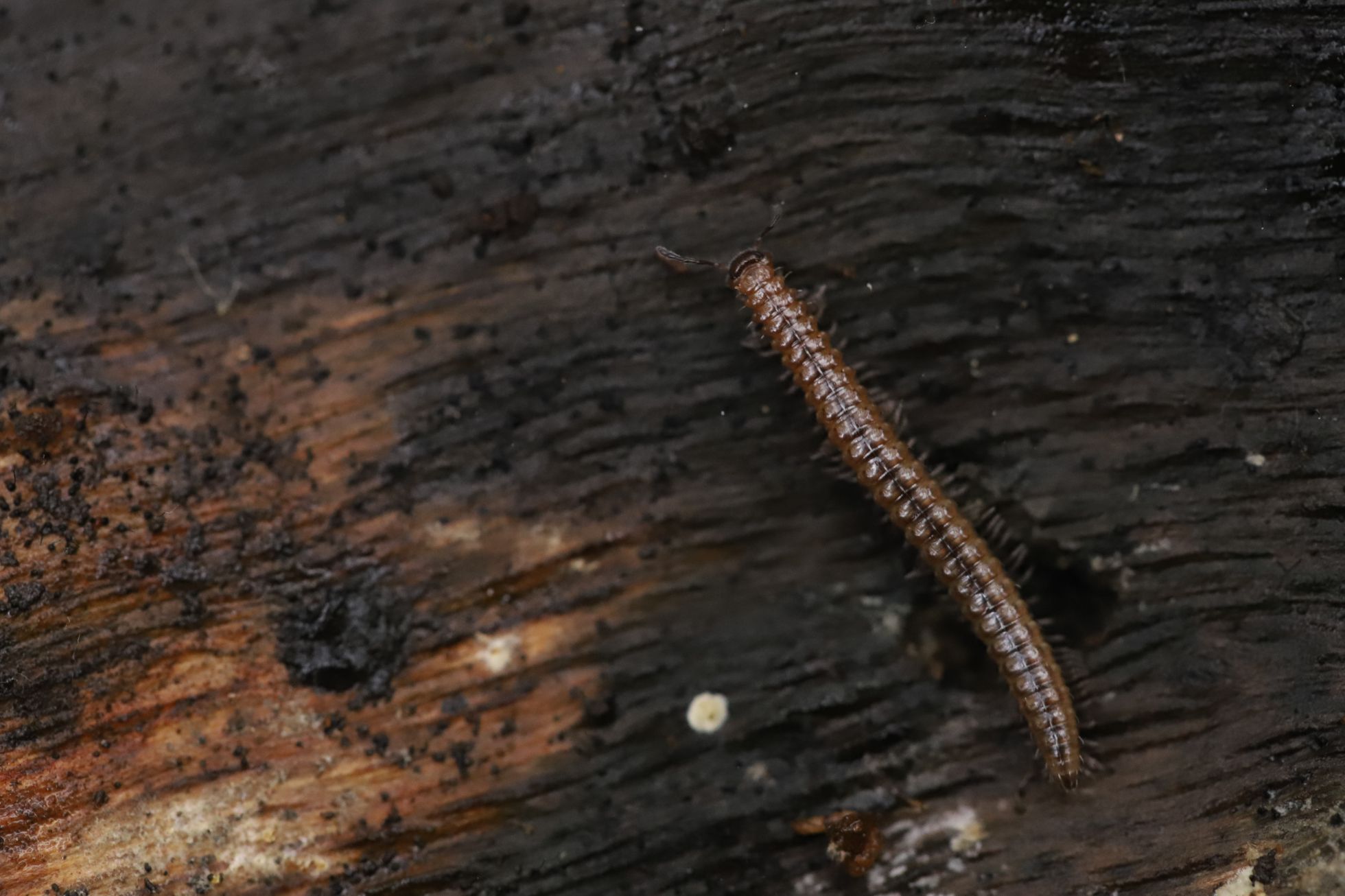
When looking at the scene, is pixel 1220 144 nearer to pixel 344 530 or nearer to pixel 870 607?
pixel 870 607

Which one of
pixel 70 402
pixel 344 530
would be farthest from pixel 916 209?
pixel 70 402

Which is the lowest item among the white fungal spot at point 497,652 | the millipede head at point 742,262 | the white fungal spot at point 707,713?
the white fungal spot at point 707,713

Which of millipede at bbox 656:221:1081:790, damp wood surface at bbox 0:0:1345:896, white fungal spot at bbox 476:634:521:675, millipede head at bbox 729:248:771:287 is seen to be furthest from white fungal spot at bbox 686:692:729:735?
millipede head at bbox 729:248:771:287

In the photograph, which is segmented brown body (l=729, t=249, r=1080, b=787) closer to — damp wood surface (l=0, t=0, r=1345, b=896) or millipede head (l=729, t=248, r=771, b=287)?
millipede head (l=729, t=248, r=771, b=287)

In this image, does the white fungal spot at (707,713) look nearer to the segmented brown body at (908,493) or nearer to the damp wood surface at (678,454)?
the damp wood surface at (678,454)

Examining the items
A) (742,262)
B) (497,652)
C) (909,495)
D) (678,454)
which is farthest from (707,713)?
(742,262)

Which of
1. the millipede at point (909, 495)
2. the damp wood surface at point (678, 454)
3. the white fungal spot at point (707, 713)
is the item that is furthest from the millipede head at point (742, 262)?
the white fungal spot at point (707, 713)

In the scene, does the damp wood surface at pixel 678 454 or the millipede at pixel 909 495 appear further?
the millipede at pixel 909 495

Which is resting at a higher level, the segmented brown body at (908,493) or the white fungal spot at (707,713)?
the segmented brown body at (908,493)

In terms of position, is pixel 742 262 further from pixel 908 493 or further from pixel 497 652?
pixel 497 652
